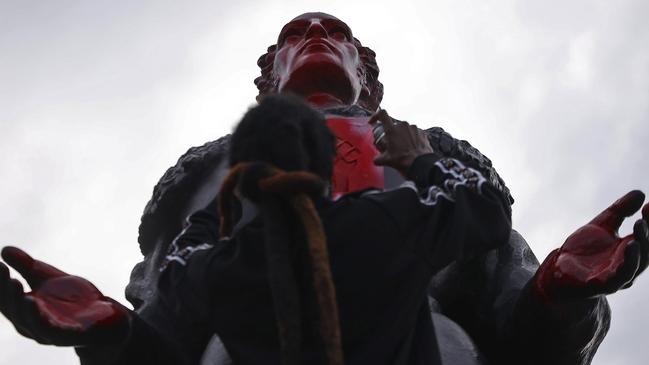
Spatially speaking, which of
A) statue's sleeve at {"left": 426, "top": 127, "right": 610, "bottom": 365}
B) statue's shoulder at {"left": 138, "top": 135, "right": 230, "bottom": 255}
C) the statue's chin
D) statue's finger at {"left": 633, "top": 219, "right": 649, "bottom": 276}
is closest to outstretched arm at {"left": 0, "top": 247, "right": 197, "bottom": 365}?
statue's shoulder at {"left": 138, "top": 135, "right": 230, "bottom": 255}

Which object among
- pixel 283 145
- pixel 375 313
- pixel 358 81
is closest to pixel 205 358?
pixel 375 313

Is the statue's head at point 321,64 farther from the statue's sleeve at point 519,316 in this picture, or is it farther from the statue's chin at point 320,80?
the statue's sleeve at point 519,316

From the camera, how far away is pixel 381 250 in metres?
4.15

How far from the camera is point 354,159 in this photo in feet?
19.0

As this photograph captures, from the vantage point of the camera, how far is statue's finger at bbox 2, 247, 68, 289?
495cm

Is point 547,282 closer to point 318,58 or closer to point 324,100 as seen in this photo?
point 324,100

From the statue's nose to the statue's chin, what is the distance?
1.35ft

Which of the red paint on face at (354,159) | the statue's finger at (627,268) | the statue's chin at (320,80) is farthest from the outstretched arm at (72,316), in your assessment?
the statue's chin at (320,80)

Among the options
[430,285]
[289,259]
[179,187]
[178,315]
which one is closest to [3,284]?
[178,315]

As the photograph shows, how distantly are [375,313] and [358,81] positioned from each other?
3.44 meters

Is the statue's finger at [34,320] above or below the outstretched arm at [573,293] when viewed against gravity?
below

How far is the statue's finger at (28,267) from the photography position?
Answer: 4949 millimetres

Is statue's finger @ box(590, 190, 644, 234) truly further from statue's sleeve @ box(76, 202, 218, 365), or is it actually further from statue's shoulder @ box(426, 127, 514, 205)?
statue's sleeve @ box(76, 202, 218, 365)

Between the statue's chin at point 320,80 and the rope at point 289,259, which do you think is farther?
the statue's chin at point 320,80
